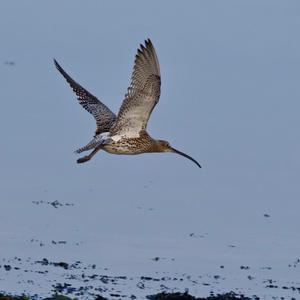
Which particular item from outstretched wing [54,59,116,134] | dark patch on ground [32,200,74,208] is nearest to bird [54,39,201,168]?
outstretched wing [54,59,116,134]

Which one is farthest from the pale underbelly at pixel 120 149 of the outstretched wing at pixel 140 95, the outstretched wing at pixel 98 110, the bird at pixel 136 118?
the outstretched wing at pixel 98 110

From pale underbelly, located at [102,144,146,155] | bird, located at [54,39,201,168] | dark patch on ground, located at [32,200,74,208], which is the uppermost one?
bird, located at [54,39,201,168]

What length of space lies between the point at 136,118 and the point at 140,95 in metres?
0.35

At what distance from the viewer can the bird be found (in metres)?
12.3

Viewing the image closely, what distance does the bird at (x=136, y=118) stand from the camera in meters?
12.3

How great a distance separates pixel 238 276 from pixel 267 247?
968 mm

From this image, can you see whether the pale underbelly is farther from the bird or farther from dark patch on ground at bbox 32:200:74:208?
dark patch on ground at bbox 32:200:74:208

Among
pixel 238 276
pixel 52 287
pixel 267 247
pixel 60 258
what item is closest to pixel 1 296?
pixel 52 287

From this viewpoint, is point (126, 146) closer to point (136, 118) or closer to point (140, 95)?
point (136, 118)

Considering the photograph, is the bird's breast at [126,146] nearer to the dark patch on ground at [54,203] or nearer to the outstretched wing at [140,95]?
the outstretched wing at [140,95]

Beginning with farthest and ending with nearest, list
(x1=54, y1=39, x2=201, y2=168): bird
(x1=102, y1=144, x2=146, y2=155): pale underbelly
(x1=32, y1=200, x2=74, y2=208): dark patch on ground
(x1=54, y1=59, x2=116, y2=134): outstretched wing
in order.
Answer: (x1=54, y1=59, x2=116, y2=134): outstretched wing, (x1=32, y1=200, x2=74, y2=208): dark patch on ground, (x1=102, y1=144, x2=146, y2=155): pale underbelly, (x1=54, y1=39, x2=201, y2=168): bird

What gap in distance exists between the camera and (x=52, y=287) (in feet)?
34.9

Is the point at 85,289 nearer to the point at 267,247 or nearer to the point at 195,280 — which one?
the point at 195,280

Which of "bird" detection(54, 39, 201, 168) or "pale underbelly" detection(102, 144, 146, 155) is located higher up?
"bird" detection(54, 39, 201, 168)
